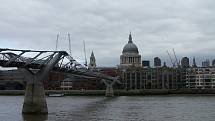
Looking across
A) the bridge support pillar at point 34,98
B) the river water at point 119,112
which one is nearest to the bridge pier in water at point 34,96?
the bridge support pillar at point 34,98

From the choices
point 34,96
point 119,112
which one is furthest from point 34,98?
point 119,112

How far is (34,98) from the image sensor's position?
2574 inches

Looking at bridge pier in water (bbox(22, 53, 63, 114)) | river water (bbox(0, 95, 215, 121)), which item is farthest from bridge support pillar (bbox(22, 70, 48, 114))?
river water (bbox(0, 95, 215, 121))

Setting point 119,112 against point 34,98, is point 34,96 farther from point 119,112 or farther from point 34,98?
point 119,112

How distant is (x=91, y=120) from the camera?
5522 cm

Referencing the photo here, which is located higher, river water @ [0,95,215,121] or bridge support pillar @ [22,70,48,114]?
bridge support pillar @ [22,70,48,114]

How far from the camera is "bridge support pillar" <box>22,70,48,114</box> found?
65.0 metres

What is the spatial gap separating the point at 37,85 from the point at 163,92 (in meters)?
128

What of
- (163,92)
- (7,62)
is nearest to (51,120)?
(7,62)

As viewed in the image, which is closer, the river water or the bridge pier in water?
the river water

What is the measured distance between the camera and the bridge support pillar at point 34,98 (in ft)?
213

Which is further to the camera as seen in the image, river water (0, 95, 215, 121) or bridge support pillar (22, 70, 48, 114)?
bridge support pillar (22, 70, 48, 114)

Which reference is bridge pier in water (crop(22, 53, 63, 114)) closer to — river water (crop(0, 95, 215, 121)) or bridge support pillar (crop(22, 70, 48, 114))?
bridge support pillar (crop(22, 70, 48, 114))

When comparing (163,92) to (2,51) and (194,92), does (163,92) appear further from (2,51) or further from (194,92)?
(2,51)
